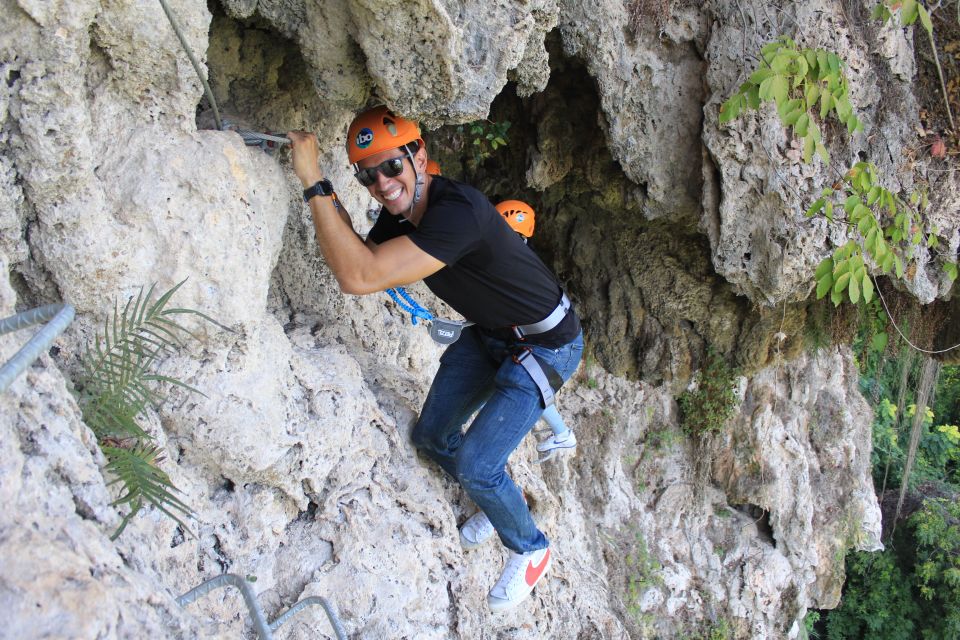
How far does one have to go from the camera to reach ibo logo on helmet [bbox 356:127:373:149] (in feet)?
Answer: 9.42

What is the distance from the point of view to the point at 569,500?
5113 millimetres

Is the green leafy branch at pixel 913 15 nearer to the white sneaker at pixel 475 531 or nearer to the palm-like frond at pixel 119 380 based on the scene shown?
the white sneaker at pixel 475 531

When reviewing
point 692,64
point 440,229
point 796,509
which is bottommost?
point 796,509

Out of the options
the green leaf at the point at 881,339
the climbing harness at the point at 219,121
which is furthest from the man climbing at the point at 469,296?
the green leaf at the point at 881,339

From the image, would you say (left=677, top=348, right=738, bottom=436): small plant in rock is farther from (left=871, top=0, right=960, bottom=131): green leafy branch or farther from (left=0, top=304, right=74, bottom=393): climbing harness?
(left=0, top=304, right=74, bottom=393): climbing harness

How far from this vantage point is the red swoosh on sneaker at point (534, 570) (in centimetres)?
340

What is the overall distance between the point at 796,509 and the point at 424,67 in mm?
5033

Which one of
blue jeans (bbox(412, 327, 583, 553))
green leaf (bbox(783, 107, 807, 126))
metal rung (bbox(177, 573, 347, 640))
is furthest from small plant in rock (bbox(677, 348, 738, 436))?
metal rung (bbox(177, 573, 347, 640))

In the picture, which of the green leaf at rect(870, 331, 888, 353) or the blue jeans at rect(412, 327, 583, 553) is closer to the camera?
the blue jeans at rect(412, 327, 583, 553)

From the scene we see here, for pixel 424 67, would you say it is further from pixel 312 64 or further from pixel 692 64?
pixel 692 64

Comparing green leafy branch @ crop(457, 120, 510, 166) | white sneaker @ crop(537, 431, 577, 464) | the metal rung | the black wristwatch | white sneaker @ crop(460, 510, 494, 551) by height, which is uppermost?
green leafy branch @ crop(457, 120, 510, 166)

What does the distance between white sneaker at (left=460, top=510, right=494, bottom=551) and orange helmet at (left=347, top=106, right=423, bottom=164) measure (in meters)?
1.72

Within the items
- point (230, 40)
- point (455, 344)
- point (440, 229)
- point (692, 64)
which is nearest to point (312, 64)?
point (230, 40)

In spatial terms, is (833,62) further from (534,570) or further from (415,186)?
(534,570)
